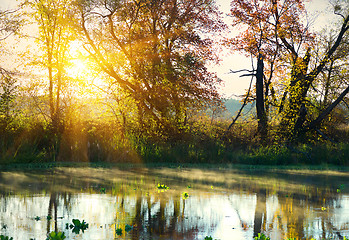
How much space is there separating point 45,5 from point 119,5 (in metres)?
3.40

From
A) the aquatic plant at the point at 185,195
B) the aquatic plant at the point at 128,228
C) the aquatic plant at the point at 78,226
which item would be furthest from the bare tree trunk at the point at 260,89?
the aquatic plant at the point at 78,226

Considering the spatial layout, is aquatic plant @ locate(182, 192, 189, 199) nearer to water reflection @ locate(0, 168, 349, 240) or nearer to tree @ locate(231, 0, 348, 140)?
water reflection @ locate(0, 168, 349, 240)

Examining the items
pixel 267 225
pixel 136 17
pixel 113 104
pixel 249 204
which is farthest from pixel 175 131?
pixel 267 225

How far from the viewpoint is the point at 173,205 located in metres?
8.80

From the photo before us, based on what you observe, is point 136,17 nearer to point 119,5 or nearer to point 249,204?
point 119,5

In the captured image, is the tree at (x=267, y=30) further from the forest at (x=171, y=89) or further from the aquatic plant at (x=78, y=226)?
the aquatic plant at (x=78, y=226)

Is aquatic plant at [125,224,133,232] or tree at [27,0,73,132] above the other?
tree at [27,0,73,132]

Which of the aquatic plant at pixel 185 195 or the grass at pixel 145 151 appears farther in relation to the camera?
the grass at pixel 145 151

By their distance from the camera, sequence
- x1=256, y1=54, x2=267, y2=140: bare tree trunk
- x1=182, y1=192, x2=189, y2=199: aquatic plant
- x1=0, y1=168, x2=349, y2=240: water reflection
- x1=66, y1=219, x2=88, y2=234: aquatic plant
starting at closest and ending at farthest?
x1=66, y1=219, x2=88, y2=234: aquatic plant < x1=0, y1=168, x2=349, y2=240: water reflection < x1=182, y1=192, x2=189, y2=199: aquatic plant < x1=256, y1=54, x2=267, y2=140: bare tree trunk

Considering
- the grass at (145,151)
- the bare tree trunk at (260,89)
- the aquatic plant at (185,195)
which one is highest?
the bare tree trunk at (260,89)

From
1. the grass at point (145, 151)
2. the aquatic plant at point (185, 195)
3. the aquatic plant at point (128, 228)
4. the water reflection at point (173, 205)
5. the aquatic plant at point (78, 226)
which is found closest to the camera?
the aquatic plant at point (78, 226)

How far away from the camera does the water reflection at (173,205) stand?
22.0 ft

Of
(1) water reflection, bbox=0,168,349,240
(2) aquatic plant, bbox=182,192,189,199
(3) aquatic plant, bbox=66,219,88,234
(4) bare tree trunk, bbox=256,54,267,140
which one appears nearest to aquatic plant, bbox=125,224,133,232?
(1) water reflection, bbox=0,168,349,240

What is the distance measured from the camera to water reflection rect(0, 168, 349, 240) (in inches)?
263
